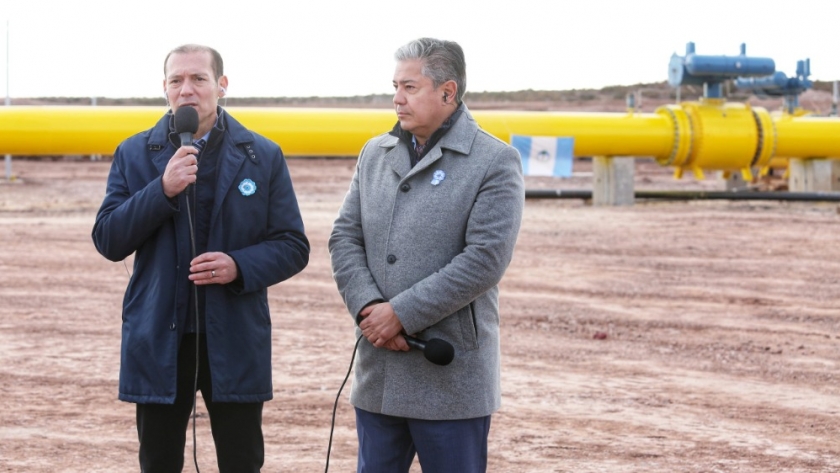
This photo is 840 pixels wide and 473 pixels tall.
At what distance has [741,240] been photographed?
1293cm

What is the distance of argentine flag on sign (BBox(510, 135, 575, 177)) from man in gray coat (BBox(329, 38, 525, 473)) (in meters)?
10.4

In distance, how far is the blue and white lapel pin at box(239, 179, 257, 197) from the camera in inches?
141

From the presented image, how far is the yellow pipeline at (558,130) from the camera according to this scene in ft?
37.4

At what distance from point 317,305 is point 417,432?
6.29 metres

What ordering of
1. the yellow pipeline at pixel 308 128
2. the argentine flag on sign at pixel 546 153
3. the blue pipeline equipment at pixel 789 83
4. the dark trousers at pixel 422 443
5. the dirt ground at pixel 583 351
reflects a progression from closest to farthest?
the dark trousers at pixel 422 443, the dirt ground at pixel 583 351, the yellow pipeline at pixel 308 128, the argentine flag on sign at pixel 546 153, the blue pipeline equipment at pixel 789 83

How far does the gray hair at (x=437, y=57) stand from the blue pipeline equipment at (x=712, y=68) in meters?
11.1

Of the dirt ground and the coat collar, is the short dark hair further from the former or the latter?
the dirt ground

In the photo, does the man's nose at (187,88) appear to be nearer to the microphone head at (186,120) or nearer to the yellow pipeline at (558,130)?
the microphone head at (186,120)

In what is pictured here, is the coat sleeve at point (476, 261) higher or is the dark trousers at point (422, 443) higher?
the coat sleeve at point (476, 261)

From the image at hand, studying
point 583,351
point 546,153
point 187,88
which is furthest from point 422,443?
point 546,153

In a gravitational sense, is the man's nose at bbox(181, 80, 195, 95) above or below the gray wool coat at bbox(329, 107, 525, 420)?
above

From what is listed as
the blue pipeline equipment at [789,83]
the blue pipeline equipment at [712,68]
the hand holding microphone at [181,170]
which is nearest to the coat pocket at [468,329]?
the hand holding microphone at [181,170]

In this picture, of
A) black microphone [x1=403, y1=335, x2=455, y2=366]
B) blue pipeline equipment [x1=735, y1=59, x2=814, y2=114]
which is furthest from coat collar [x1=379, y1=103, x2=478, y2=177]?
blue pipeline equipment [x1=735, y1=59, x2=814, y2=114]

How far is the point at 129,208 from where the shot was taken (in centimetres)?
343
